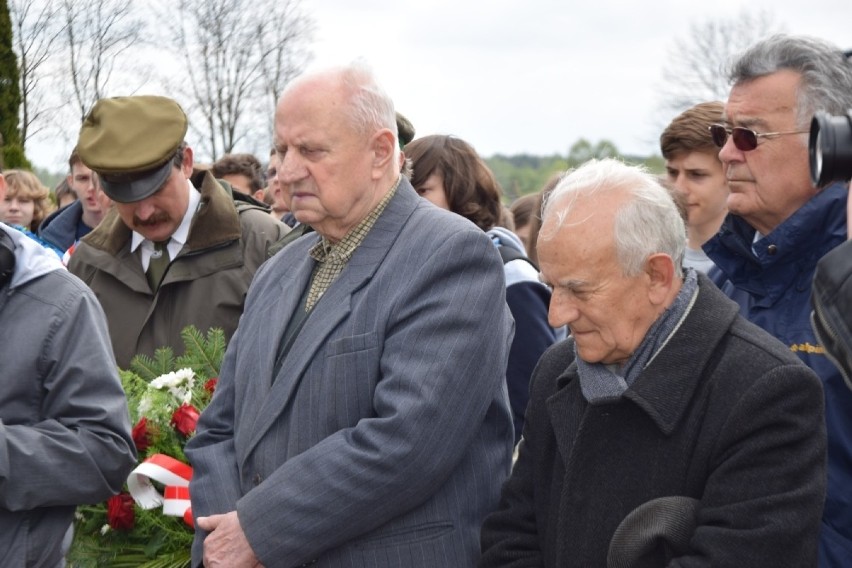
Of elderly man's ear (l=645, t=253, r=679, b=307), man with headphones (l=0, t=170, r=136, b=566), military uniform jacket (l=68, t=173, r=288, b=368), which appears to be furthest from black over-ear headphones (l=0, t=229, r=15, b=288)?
elderly man's ear (l=645, t=253, r=679, b=307)

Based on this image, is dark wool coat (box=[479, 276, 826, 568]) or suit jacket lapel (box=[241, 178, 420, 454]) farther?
suit jacket lapel (box=[241, 178, 420, 454])

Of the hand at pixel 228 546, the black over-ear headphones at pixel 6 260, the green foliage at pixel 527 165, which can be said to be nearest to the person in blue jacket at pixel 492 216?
the hand at pixel 228 546

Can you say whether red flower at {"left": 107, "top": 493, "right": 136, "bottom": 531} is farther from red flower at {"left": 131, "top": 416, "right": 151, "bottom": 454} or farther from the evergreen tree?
the evergreen tree

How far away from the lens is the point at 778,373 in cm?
259

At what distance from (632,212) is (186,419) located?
6.04 feet

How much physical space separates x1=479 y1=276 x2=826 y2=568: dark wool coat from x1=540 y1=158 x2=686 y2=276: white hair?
0.16 meters

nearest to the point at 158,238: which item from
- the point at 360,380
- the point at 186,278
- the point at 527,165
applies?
the point at 186,278

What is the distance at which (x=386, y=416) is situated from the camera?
3.04 meters

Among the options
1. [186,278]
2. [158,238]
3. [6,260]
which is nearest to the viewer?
[6,260]

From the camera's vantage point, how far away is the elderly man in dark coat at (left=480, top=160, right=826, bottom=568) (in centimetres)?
253

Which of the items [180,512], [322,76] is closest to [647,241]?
[322,76]

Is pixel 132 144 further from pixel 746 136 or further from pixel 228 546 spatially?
pixel 746 136

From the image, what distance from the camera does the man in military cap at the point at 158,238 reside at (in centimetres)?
493

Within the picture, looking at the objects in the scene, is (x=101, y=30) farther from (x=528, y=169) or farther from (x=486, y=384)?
(x=528, y=169)
